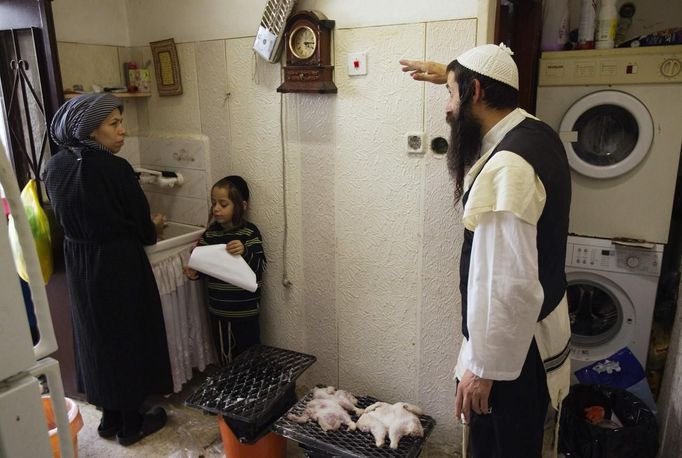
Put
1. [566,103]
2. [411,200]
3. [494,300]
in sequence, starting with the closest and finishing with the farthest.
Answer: [494,300], [411,200], [566,103]

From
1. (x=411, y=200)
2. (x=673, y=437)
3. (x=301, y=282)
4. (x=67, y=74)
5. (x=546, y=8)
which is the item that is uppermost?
(x=546, y=8)

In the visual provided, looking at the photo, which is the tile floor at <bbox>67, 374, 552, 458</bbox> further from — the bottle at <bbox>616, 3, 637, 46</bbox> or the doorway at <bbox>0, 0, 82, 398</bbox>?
the bottle at <bbox>616, 3, 637, 46</bbox>

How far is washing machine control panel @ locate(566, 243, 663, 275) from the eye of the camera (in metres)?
2.42

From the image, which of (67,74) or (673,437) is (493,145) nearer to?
(673,437)

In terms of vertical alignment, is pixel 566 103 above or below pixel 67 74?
below

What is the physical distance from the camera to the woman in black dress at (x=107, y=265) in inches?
73.5

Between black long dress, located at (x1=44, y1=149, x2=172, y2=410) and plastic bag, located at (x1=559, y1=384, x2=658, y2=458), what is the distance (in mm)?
1668

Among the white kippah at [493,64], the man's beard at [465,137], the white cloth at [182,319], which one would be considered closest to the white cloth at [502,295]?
the man's beard at [465,137]

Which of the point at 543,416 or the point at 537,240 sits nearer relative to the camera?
the point at 537,240

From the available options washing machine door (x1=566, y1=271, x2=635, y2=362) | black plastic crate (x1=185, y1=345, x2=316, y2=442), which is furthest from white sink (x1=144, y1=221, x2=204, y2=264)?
washing machine door (x1=566, y1=271, x2=635, y2=362)

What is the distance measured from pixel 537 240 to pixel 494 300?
21 centimetres

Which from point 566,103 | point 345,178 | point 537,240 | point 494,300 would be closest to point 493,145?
point 537,240

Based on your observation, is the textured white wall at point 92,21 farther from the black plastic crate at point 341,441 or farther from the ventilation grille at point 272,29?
the black plastic crate at point 341,441

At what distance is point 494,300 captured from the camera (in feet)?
4.18
